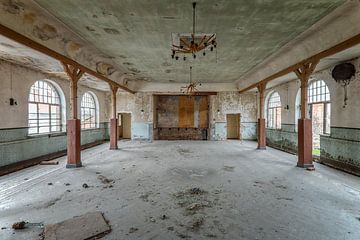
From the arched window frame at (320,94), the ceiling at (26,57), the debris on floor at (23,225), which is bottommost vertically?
the debris on floor at (23,225)

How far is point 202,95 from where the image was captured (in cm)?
1580

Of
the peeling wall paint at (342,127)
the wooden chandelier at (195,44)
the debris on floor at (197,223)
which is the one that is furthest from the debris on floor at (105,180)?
the peeling wall paint at (342,127)

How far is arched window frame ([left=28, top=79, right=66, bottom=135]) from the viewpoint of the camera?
27.8ft

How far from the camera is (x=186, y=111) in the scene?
638 inches

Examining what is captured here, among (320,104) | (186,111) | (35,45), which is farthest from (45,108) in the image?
(320,104)

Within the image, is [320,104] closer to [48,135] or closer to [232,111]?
[232,111]

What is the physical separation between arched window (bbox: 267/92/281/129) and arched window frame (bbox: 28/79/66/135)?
470 inches

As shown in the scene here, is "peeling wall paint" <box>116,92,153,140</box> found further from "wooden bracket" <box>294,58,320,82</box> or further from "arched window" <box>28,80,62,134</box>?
"wooden bracket" <box>294,58,320,82</box>

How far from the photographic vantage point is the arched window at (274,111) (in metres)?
12.7

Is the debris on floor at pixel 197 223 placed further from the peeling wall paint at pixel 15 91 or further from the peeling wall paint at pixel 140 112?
the peeling wall paint at pixel 140 112

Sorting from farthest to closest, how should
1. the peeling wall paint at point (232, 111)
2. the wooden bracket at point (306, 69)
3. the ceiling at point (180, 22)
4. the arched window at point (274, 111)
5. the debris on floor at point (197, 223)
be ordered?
the peeling wall paint at point (232, 111) → the arched window at point (274, 111) → the wooden bracket at point (306, 69) → the ceiling at point (180, 22) → the debris on floor at point (197, 223)

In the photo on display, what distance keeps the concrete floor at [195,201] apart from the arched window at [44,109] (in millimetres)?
2597

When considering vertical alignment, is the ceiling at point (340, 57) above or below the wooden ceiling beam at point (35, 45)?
above

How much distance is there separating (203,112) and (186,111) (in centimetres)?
132
